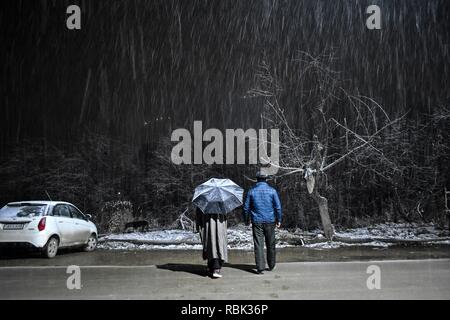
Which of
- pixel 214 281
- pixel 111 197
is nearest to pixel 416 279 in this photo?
pixel 214 281

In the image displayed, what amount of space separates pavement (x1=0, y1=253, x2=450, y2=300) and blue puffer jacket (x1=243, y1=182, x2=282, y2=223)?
3.54ft

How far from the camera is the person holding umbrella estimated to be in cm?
844

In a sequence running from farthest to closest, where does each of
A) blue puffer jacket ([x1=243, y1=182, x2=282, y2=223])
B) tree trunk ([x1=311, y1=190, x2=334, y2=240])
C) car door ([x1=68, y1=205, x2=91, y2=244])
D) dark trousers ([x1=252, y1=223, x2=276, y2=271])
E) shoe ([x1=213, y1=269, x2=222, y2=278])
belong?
1. tree trunk ([x1=311, y1=190, x2=334, y2=240])
2. car door ([x1=68, y1=205, x2=91, y2=244])
3. blue puffer jacket ([x1=243, y1=182, x2=282, y2=223])
4. dark trousers ([x1=252, y1=223, x2=276, y2=271])
5. shoe ([x1=213, y1=269, x2=222, y2=278])

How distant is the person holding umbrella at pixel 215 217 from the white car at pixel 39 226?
5034 millimetres

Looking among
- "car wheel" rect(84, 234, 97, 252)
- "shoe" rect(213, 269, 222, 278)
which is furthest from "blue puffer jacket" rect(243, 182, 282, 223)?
"car wheel" rect(84, 234, 97, 252)

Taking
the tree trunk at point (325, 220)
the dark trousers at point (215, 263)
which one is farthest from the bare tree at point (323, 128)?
the dark trousers at point (215, 263)

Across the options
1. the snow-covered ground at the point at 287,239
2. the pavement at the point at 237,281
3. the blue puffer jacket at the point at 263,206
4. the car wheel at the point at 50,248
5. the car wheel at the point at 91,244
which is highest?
the blue puffer jacket at the point at 263,206

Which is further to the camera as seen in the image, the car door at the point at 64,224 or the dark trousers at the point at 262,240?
the car door at the point at 64,224

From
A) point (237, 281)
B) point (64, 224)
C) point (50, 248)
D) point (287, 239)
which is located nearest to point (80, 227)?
point (64, 224)

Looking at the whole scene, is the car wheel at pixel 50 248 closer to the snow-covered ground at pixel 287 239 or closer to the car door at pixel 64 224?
the car door at pixel 64 224

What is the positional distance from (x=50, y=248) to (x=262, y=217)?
6.21 metres

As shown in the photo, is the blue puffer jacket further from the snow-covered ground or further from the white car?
the white car

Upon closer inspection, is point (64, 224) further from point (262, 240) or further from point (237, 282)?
point (237, 282)

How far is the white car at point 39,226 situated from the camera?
1143 cm
